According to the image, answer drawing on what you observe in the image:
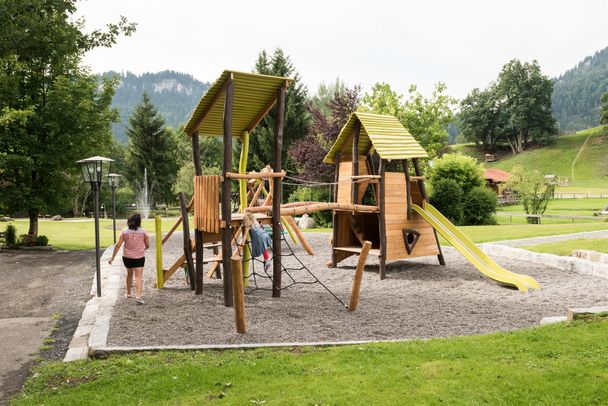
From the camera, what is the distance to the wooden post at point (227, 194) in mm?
8453

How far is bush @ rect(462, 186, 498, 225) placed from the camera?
28.6 meters

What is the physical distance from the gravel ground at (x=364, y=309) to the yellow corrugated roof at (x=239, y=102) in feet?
11.0

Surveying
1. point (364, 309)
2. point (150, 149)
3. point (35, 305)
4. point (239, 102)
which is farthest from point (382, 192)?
point (150, 149)

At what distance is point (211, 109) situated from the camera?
381 inches

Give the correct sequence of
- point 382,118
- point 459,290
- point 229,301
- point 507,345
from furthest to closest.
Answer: point 382,118, point 459,290, point 229,301, point 507,345

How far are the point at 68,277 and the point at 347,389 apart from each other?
35.8 feet

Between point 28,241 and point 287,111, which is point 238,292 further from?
point 287,111

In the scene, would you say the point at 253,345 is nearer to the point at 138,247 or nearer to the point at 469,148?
the point at 138,247

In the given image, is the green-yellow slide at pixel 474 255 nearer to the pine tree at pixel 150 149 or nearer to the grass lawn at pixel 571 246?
the grass lawn at pixel 571 246

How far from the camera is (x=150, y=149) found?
5925 cm

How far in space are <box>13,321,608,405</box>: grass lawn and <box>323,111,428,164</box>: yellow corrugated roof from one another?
6.18 metres

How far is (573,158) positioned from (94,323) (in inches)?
3408

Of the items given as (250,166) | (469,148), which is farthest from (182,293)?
(469,148)

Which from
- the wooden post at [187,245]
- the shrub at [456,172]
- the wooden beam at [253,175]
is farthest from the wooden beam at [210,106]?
the shrub at [456,172]
